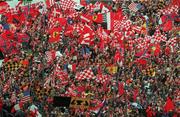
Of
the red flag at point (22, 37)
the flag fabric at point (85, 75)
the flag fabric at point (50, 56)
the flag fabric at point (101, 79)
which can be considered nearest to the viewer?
the flag fabric at point (85, 75)

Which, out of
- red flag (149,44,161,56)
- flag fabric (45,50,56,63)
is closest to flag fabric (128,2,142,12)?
red flag (149,44,161,56)

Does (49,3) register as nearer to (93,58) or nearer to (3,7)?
(3,7)

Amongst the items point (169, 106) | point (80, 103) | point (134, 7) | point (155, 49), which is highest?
point (134, 7)

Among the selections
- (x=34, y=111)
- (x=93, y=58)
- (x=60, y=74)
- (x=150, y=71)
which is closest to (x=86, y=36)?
(x=93, y=58)

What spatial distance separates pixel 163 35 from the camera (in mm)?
23625

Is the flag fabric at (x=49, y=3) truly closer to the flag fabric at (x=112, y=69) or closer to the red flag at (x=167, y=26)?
the flag fabric at (x=112, y=69)

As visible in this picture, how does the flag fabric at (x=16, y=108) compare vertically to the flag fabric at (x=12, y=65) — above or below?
below

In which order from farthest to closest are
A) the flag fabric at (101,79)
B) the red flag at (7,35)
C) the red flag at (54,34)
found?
the red flag at (54,34)
the red flag at (7,35)
the flag fabric at (101,79)

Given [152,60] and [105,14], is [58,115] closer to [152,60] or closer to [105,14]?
[152,60]

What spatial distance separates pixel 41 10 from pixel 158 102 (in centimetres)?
889

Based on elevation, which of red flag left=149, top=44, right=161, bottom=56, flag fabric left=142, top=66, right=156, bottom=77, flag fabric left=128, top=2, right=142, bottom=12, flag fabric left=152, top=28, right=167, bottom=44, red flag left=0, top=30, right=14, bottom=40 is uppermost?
flag fabric left=128, top=2, right=142, bottom=12

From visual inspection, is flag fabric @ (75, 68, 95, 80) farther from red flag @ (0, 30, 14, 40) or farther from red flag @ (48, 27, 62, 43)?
red flag @ (0, 30, 14, 40)

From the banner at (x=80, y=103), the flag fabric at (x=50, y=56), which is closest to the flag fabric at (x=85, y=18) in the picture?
the flag fabric at (x=50, y=56)

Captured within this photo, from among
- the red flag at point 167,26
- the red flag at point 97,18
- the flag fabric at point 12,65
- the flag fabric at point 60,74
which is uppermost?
the red flag at point 97,18
